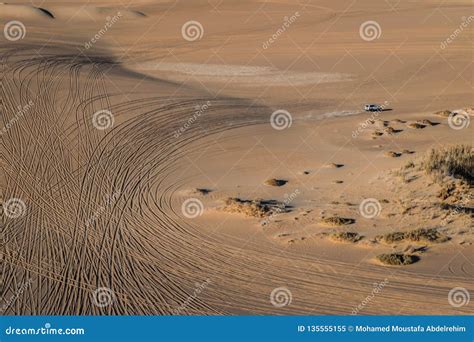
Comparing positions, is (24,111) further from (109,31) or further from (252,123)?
(109,31)

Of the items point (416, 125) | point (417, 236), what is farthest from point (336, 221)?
point (416, 125)

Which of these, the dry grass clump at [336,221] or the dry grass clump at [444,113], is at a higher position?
the dry grass clump at [444,113]

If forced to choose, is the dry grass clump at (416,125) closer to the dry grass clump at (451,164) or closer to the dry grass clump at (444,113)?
the dry grass clump at (444,113)

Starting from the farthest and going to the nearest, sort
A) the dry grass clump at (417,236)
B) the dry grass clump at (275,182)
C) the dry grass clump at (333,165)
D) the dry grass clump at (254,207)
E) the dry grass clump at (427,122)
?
the dry grass clump at (427,122) < the dry grass clump at (333,165) < the dry grass clump at (275,182) < the dry grass clump at (254,207) < the dry grass clump at (417,236)

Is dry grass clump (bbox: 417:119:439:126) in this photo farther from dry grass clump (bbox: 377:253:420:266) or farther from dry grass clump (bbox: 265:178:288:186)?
dry grass clump (bbox: 377:253:420:266)

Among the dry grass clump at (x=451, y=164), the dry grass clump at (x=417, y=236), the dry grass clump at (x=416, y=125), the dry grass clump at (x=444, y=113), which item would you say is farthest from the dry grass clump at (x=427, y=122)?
the dry grass clump at (x=417, y=236)

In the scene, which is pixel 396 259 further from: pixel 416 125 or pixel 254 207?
pixel 416 125

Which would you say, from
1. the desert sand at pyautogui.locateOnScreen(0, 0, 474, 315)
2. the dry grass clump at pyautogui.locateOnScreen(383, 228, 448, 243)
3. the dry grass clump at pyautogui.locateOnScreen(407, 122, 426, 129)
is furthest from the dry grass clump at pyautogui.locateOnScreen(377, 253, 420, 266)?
the dry grass clump at pyautogui.locateOnScreen(407, 122, 426, 129)
